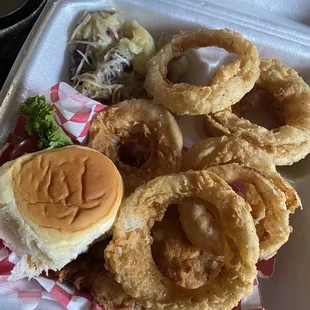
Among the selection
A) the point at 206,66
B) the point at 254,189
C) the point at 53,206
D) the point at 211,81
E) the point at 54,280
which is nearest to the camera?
the point at 53,206

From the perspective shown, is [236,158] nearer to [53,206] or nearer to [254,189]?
[254,189]

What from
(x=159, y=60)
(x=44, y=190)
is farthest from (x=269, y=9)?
(x=44, y=190)

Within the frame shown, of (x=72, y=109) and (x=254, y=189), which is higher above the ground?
(x=72, y=109)

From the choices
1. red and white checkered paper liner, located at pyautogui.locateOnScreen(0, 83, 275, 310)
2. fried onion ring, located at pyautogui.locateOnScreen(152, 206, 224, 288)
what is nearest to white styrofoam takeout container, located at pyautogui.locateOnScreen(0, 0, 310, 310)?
red and white checkered paper liner, located at pyautogui.locateOnScreen(0, 83, 275, 310)

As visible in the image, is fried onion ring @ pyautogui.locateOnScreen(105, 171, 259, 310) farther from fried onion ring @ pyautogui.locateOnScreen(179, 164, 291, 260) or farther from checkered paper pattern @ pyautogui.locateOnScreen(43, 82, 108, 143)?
checkered paper pattern @ pyautogui.locateOnScreen(43, 82, 108, 143)

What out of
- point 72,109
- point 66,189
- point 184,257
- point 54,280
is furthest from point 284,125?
point 54,280
